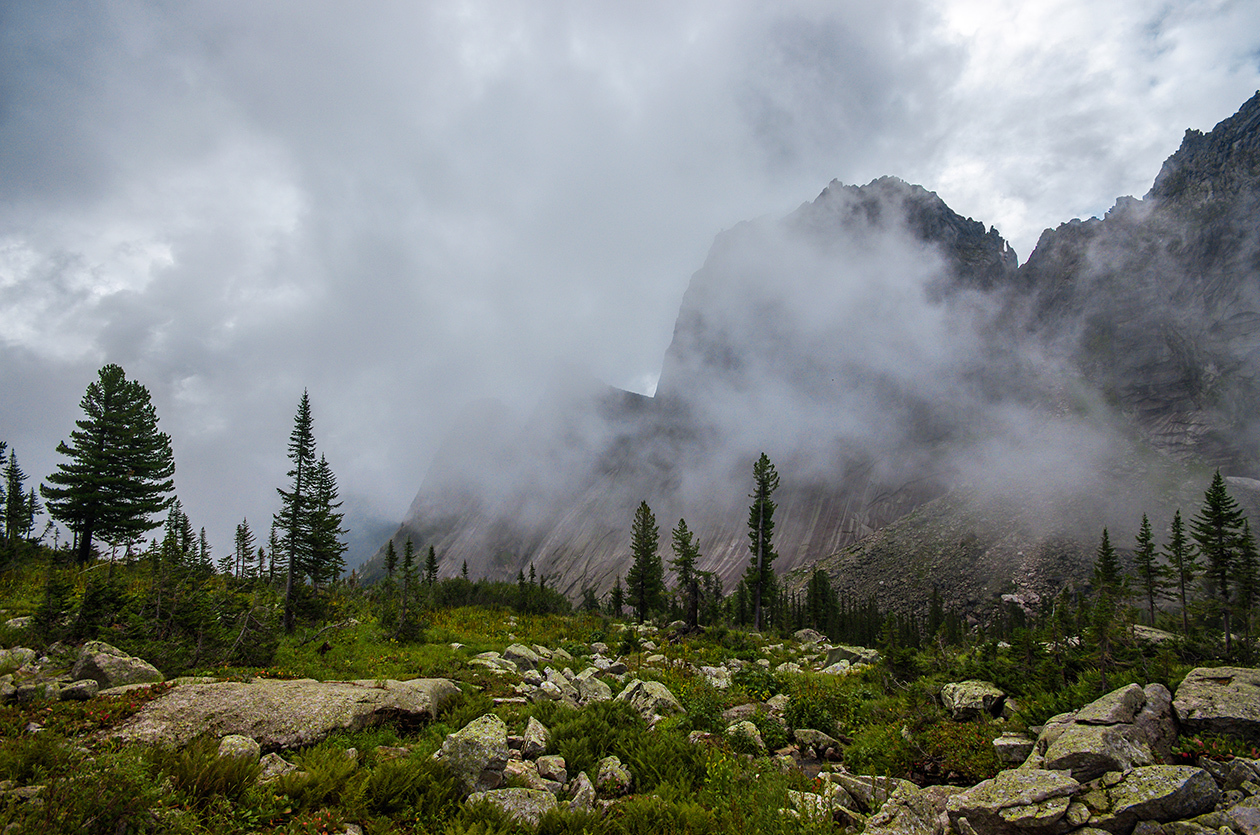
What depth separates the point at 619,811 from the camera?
827 centimetres

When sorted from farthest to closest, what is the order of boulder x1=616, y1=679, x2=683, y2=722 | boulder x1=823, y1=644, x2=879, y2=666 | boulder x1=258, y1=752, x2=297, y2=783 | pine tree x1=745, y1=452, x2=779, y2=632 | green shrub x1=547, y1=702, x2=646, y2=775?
pine tree x1=745, y1=452, x2=779, y2=632 < boulder x1=823, y1=644, x2=879, y2=666 < boulder x1=616, y1=679, x2=683, y2=722 < green shrub x1=547, y1=702, x2=646, y2=775 < boulder x1=258, y1=752, x2=297, y2=783

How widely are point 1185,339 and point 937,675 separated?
27654 centimetres

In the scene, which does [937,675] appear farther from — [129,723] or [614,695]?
[129,723]

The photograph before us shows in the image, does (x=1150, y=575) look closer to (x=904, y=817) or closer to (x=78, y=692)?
(x=904, y=817)

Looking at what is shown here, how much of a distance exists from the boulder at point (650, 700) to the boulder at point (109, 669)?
35.6 ft

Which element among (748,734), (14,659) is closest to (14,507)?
(14,659)

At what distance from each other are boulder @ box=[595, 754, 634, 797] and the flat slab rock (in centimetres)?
452

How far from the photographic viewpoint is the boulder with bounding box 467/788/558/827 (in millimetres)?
7781

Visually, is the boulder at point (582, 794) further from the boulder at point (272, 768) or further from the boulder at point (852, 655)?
the boulder at point (852, 655)

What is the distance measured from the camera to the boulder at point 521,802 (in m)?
7.78

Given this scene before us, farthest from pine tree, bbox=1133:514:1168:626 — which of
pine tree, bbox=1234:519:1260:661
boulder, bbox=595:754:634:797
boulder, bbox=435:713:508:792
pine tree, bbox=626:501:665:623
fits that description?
boulder, bbox=435:713:508:792

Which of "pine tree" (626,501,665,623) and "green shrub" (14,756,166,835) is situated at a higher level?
"green shrub" (14,756,166,835)

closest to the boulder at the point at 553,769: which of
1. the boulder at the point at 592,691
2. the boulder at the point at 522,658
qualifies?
the boulder at the point at 592,691

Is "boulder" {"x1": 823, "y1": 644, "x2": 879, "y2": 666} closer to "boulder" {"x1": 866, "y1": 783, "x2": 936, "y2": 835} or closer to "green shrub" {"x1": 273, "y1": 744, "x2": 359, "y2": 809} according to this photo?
"boulder" {"x1": 866, "y1": 783, "x2": 936, "y2": 835}
